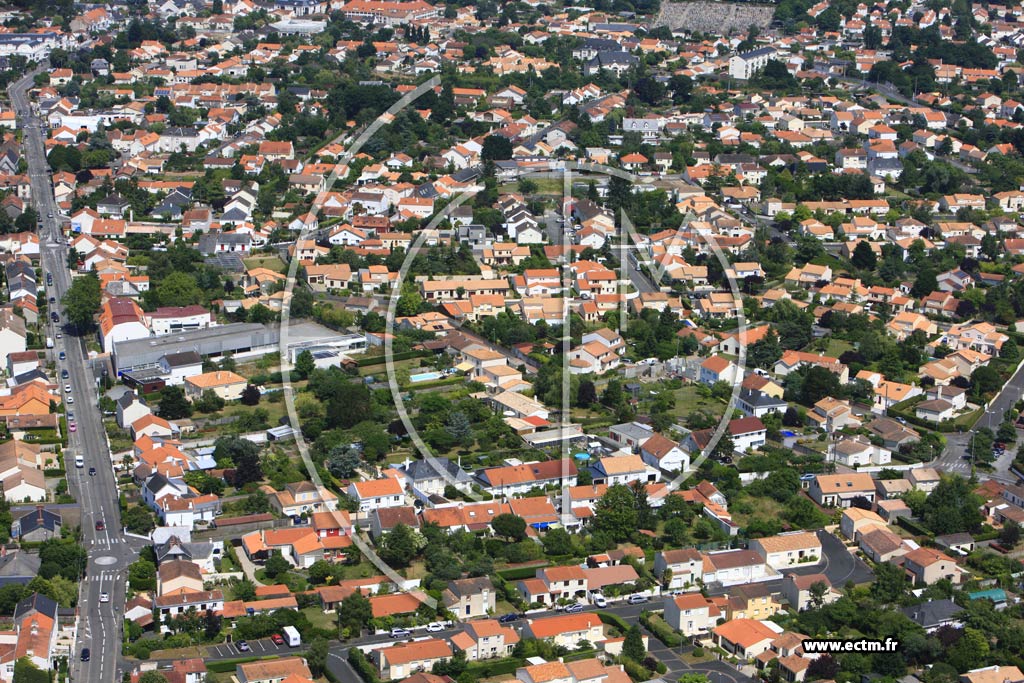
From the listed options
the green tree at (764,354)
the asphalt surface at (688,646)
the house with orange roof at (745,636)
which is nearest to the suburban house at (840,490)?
the asphalt surface at (688,646)

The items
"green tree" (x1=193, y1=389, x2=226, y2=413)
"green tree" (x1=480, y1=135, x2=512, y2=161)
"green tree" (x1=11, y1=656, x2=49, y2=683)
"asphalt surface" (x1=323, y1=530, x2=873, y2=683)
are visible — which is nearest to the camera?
"green tree" (x1=11, y1=656, x2=49, y2=683)

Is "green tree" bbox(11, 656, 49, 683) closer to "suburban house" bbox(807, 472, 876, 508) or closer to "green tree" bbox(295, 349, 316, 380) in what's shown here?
"green tree" bbox(295, 349, 316, 380)

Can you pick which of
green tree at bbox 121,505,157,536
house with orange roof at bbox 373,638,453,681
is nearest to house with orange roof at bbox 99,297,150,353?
green tree at bbox 121,505,157,536

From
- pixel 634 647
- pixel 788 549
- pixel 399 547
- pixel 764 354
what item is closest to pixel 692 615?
pixel 634 647

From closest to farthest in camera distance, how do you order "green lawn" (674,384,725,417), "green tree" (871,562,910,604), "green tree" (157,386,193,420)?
"green tree" (871,562,910,604)
"green tree" (157,386,193,420)
"green lawn" (674,384,725,417)

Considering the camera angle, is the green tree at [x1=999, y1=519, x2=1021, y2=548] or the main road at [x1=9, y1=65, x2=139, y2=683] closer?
the main road at [x1=9, y1=65, x2=139, y2=683]

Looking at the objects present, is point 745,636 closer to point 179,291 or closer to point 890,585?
point 890,585
